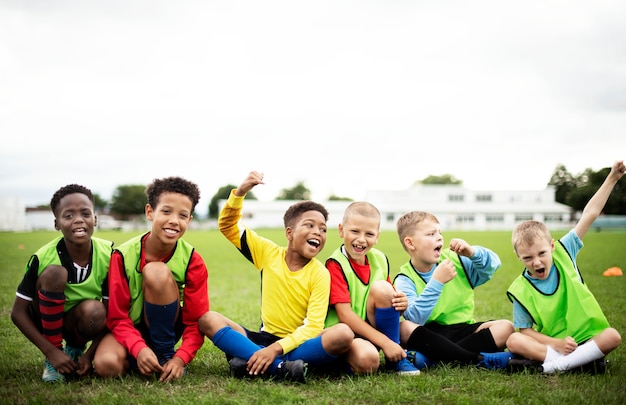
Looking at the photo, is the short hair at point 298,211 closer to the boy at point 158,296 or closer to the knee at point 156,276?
the boy at point 158,296

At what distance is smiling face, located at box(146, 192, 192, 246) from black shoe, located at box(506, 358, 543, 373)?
2.51m

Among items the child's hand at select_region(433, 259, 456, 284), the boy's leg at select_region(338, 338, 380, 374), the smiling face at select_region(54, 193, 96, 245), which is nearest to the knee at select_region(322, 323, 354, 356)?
the boy's leg at select_region(338, 338, 380, 374)

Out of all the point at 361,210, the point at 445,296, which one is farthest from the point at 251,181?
the point at 445,296

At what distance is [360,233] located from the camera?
3.71m

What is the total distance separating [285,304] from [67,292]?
1.53m

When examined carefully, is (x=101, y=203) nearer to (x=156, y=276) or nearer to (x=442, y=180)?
(x=442, y=180)

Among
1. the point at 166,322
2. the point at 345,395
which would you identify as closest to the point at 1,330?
the point at 166,322

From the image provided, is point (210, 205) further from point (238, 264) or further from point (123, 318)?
point (123, 318)

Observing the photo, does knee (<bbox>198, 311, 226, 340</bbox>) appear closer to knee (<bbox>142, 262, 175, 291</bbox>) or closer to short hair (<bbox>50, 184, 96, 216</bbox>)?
knee (<bbox>142, 262, 175, 291</bbox>)

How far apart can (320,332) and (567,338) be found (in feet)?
5.59

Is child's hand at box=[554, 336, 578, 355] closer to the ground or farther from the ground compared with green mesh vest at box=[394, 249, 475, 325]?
closer to the ground

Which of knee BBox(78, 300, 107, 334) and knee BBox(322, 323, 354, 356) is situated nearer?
knee BBox(322, 323, 354, 356)

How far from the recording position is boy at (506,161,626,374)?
3445 millimetres

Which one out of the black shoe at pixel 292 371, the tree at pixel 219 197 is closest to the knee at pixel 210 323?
the black shoe at pixel 292 371
